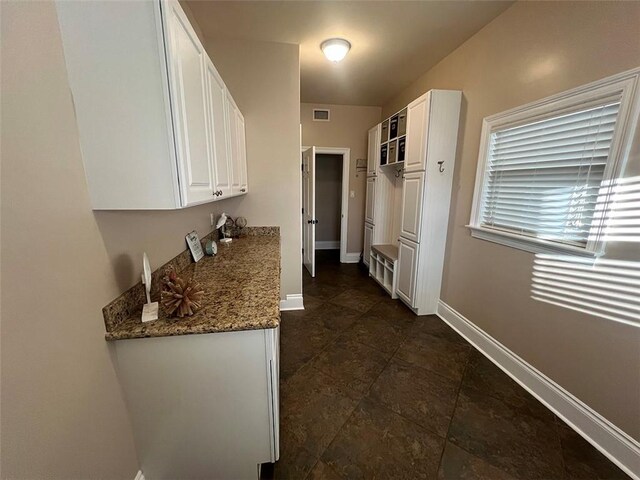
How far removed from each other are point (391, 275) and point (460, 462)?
2.26 m

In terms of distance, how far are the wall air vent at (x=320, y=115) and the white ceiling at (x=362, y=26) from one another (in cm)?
120

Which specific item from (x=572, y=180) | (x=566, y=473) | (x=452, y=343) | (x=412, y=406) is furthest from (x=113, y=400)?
(x=572, y=180)

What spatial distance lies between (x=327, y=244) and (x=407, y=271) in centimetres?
307

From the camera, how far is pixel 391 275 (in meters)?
3.52

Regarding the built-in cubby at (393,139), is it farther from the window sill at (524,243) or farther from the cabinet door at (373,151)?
the window sill at (524,243)

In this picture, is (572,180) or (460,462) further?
(572,180)

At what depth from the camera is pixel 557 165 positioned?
1.70 metres

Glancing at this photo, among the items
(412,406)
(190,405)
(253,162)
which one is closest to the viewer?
(190,405)

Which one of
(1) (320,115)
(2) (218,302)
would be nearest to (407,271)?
(2) (218,302)

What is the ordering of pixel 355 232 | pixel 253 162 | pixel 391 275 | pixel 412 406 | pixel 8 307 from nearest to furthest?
1. pixel 8 307
2. pixel 412 406
3. pixel 253 162
4. pixel 391 275
5. pixel 355 232

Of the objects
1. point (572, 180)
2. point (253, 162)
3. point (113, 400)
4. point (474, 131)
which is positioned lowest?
point (113, 400)

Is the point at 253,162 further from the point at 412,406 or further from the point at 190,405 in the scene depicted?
the point at 412,406

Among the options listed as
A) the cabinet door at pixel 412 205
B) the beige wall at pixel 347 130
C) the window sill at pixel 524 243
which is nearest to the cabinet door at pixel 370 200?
the beige wall at pixel 347 130

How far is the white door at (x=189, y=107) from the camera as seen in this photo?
0.93 m
